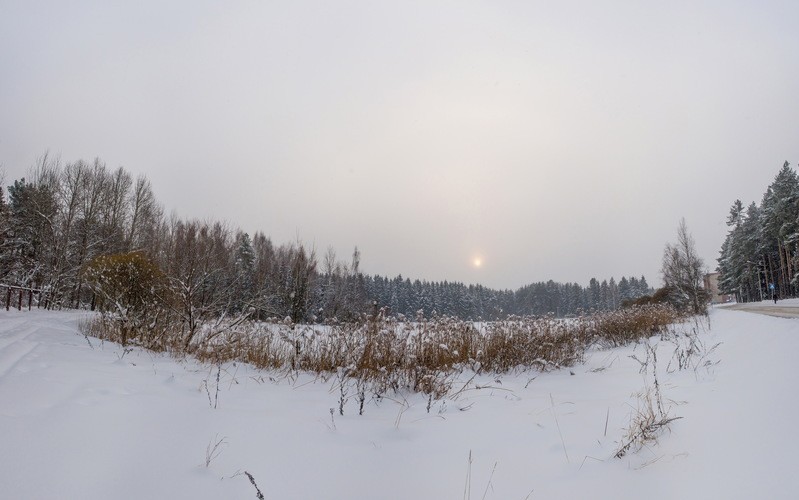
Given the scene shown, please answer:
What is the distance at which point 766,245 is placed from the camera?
38062mm

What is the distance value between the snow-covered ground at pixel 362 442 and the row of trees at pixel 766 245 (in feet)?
107

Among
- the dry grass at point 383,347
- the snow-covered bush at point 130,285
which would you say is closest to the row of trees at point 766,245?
the dry grass at point 383,347

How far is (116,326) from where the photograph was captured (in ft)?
21.0

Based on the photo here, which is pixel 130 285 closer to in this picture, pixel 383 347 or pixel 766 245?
pixel 383 347

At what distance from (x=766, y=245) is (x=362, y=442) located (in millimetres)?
50699

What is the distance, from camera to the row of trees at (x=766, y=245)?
31.3 metres

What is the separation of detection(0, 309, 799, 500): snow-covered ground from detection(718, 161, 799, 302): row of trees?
107ft

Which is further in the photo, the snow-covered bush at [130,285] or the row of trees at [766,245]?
the row of trees at [766,245]

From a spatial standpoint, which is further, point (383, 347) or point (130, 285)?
point (130, 285)

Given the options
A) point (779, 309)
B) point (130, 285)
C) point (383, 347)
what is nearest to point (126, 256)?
point (130, 285)

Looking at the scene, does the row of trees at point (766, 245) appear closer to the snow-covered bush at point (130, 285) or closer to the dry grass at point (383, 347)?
the dry grass at point (383, 347)

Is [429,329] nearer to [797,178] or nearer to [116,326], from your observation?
[116,326]

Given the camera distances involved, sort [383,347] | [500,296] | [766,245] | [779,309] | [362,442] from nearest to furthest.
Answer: [362,442] < [383,347] < [779,309] < [766,245] < [500,296]

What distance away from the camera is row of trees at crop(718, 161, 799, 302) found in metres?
31.3
